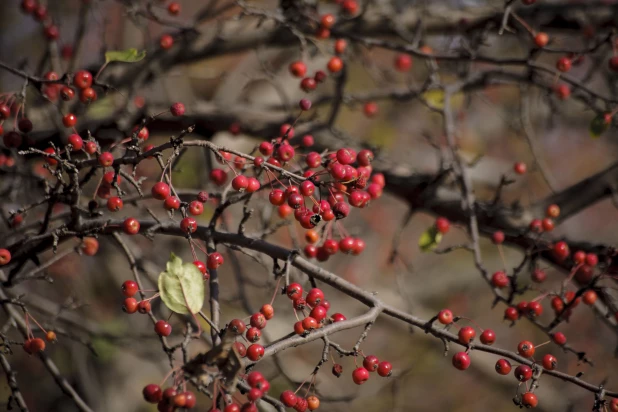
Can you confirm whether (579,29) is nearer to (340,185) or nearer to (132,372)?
(340,185)

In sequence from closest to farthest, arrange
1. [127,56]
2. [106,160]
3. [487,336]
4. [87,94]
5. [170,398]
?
1. [170,398]
2. [106,160]
3. [487,336]
4. [127,56]
5. [87,94]

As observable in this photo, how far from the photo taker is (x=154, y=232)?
6.47 feet

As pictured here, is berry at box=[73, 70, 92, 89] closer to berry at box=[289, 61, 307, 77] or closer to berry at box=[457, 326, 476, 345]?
berry at box=[289, 61, 307, 77]

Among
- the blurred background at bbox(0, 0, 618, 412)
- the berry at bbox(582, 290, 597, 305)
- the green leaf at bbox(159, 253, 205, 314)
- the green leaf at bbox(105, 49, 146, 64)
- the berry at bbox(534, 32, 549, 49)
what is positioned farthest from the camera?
the blurred background at bbox(0, 0, 618, 412)

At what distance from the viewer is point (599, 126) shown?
8.86 ft

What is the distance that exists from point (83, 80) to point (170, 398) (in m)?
1.39

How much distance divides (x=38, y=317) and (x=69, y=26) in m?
4.35

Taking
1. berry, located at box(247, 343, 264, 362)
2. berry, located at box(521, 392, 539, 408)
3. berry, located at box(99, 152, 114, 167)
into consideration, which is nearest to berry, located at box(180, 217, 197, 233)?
berry, located at box(99, 152, 114, 167)

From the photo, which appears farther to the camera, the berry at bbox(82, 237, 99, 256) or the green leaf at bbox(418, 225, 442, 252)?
the green leaf at bbox(418, 225, 442, 252)

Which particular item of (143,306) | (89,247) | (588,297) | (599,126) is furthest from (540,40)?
(89,247)

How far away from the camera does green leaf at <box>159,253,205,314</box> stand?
1.51 metres

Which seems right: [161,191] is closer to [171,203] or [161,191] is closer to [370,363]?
[171,203]

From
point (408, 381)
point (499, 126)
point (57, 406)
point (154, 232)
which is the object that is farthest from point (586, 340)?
point (154, 232)

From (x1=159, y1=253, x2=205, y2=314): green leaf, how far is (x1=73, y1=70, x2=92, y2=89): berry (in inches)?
40.8
